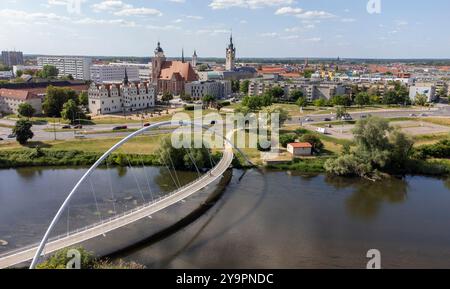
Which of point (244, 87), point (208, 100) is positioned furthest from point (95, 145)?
point (244, 87)

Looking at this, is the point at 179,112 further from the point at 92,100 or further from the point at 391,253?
the point at 391,253

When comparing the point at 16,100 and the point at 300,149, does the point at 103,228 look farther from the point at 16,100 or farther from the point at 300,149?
the point at 16,100

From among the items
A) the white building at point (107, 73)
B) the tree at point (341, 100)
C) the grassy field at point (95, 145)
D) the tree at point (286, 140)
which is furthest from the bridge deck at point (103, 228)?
the white building at point (107, 73)

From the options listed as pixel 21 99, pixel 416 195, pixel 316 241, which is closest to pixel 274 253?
pixel 316 241

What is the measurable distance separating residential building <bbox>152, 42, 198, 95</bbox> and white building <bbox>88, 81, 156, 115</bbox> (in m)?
11.0

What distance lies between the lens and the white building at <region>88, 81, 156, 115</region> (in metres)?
42.2

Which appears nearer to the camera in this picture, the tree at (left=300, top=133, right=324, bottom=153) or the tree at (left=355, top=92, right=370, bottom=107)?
the tree at (left=300, top=133, right=324, bottom=153)

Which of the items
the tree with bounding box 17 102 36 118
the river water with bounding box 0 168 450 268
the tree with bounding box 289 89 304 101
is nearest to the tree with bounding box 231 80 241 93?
the tree with bounding box 289 89 304 101

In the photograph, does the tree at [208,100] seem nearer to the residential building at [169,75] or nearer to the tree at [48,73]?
the residential building at [169,75]

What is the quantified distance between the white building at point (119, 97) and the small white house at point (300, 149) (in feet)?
74.9

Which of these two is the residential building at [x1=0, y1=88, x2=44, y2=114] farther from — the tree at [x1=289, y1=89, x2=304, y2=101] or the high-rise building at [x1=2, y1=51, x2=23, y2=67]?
the high-rise building at [x1=2, y1=51, x2=23, y2=67]

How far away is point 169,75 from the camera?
61.5m

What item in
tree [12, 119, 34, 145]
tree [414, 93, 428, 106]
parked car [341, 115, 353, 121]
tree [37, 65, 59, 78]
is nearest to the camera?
tree [12, 119, 34, 145]

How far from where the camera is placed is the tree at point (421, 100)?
57.4m
